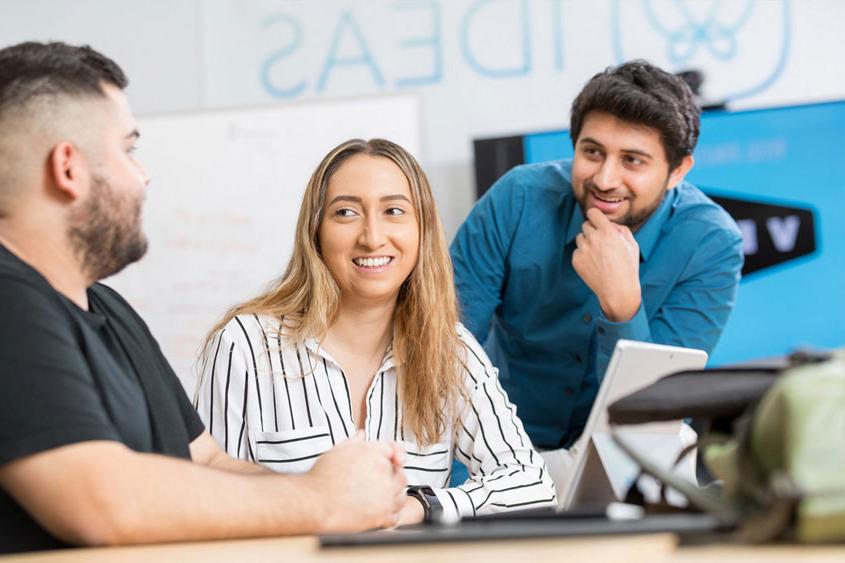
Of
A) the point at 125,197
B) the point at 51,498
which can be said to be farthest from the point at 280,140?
the point at 51,498

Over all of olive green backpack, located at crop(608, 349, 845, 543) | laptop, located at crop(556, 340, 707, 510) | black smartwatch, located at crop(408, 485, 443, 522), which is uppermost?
olive green backpack, located at crop(608, 349, 845, 543)

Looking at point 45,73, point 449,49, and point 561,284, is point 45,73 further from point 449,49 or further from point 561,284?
point 449,49

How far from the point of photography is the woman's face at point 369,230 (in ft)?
6.26

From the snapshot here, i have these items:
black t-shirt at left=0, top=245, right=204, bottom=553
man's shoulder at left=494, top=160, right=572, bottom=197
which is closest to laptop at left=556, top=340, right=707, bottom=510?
black t-shirt at left=0, top=245, right=204, bottom=553

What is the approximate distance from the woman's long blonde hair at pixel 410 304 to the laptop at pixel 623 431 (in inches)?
14.1

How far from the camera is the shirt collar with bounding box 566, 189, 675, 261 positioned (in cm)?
240

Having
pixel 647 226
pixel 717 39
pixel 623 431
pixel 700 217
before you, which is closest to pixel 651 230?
pixel 647 226

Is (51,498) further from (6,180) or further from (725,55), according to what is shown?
(725,55)

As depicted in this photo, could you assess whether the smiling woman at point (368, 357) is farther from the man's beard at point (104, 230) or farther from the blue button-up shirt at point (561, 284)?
the man's beard at point (104, 230)

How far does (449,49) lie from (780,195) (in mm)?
1277

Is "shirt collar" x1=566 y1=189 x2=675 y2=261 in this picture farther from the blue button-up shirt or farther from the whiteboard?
the whiteboard

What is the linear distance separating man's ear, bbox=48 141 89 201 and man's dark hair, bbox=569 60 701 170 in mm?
1358

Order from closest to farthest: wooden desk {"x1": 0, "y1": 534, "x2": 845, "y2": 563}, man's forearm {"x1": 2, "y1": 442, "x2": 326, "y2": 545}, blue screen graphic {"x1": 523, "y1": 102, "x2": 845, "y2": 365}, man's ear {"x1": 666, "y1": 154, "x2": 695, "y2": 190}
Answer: wooden desk {"x1": 0, "y1": 534, "x2": 845, "y2": 563}, man's forearm {"x1": 2, "y1": 442, "x2": 326, "y2": 545}, man's ear {"x1": 666, "y1": 154, "x2": 695, "y2": 190}, blue screen graphic {"x1": 523, "y1": 102, "x2": 845, "y2": 365}

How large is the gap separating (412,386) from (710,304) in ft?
2.86
